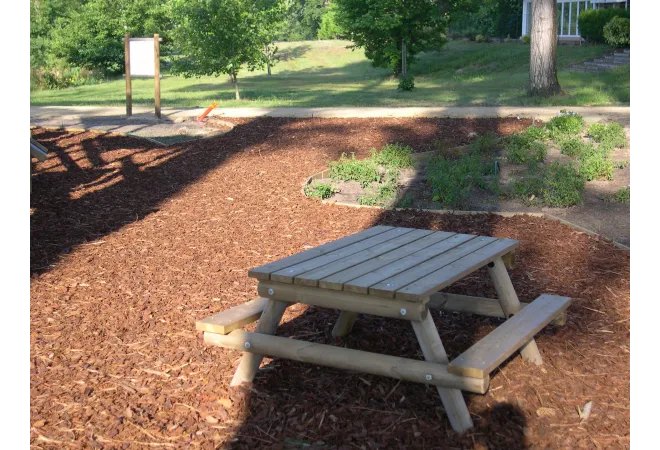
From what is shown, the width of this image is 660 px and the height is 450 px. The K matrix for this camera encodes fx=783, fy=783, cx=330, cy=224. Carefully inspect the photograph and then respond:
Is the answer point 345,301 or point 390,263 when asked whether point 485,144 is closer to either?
Answer: point 390,263

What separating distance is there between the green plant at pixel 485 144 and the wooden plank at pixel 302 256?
633cm

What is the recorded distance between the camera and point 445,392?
3730mm

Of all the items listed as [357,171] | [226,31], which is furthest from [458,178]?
[226,31]

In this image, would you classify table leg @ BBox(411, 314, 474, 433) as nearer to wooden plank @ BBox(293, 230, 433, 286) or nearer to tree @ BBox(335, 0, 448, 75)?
wooden plank @ BBox(293, 230, 433, 286)

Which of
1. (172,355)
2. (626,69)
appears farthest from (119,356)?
(626,69)

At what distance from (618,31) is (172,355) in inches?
1078

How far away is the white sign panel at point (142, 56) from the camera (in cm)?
1634

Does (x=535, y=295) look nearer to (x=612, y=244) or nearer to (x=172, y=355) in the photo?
(x=612, y=244)

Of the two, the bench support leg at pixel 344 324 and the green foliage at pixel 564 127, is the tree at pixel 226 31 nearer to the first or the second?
the green foliage at pixel 564 127

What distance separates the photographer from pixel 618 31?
1117 inches

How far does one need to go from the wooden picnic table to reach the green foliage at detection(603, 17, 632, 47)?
26.2 m

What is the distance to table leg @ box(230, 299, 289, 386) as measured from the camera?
13.8 feet

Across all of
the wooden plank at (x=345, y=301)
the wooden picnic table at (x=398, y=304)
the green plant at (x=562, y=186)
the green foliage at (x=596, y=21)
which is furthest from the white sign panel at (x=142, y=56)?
the green foliage at (x=596, y=21)

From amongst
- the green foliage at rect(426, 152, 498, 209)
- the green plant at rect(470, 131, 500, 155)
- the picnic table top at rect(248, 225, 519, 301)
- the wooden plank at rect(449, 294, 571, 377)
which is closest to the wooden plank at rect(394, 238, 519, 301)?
the picnic table top at rect(248, 225, 519, 301)
